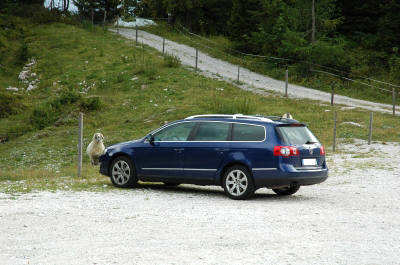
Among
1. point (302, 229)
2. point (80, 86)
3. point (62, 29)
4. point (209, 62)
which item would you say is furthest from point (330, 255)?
point (62, 29)

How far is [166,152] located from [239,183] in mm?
1809

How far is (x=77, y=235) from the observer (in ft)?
22.7

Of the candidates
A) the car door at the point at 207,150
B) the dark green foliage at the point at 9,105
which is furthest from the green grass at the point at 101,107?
the car door at the point at 207,150

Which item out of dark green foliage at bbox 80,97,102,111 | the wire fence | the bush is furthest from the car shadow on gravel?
dark green foliage at bbox 80,97,102,111

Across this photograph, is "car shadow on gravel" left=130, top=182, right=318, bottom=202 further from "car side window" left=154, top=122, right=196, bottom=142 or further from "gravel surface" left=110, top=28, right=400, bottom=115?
"gravel surface" left=110, top=28, right=400, bottom=115

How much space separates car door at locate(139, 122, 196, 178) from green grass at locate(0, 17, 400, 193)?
1.12 m

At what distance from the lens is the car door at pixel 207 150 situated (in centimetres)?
1059

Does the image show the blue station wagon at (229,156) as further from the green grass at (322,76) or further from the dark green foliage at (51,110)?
the green grass at (322,76)

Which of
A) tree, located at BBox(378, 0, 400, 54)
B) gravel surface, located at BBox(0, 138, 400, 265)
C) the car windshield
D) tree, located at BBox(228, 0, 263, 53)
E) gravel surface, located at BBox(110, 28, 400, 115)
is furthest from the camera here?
tree, located at BBox(228, 0, 263, 53)

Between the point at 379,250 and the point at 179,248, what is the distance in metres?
2.38

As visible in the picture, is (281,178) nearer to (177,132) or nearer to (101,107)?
(177,132)

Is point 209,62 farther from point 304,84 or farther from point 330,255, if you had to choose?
point 330,255

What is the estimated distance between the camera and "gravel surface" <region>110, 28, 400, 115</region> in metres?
30.2

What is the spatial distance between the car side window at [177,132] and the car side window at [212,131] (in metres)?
0.25
